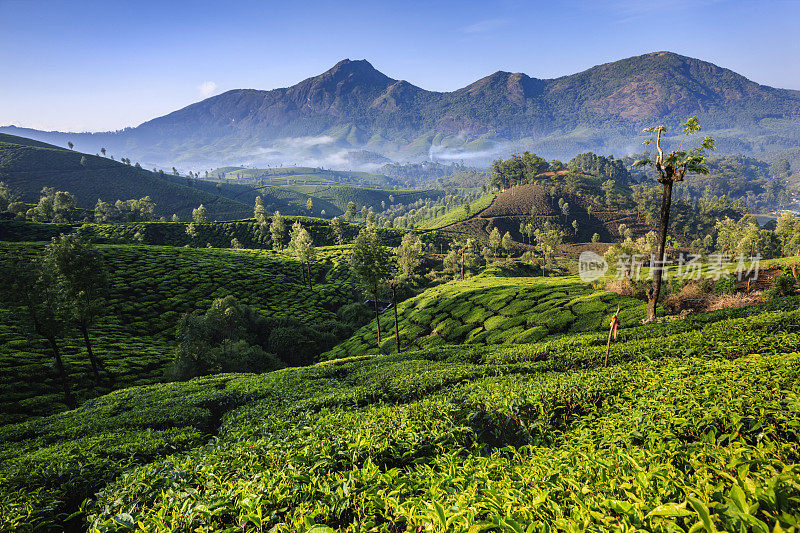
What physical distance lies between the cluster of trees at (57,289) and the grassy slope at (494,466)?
739 inches

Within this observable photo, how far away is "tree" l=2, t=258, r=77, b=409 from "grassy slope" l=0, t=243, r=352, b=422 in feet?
3.32

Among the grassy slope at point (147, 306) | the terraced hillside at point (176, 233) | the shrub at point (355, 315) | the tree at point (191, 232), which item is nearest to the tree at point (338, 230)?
the terraced hillside at point (176, 233)

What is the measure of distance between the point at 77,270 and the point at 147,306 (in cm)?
2834

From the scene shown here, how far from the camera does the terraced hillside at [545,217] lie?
15425 cm

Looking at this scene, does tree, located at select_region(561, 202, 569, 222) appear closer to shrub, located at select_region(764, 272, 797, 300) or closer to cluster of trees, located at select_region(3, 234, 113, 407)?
shrub, located at select_region(764, 272, 797, 300)

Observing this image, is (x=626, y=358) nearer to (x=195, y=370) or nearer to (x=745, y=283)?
(x=745, y=283)

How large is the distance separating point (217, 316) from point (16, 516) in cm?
3578

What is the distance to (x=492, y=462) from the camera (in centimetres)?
451

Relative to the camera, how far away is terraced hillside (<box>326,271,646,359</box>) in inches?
1021

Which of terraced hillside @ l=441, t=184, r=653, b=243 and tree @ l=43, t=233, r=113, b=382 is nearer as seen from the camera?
tree @ l=43, t=233, r=113, b=382

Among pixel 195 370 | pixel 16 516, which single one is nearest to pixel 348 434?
pixel 16 516

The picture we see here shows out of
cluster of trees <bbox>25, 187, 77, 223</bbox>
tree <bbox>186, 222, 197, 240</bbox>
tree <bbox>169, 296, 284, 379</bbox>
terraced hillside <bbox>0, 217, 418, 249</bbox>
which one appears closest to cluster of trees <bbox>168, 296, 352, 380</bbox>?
tree <bbox>169, 296, 284, 379</bbox>

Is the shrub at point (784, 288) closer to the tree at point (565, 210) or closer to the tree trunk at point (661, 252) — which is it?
the tree trunk at point (661, 252)

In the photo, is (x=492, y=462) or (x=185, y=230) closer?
(x=492, y=462)
